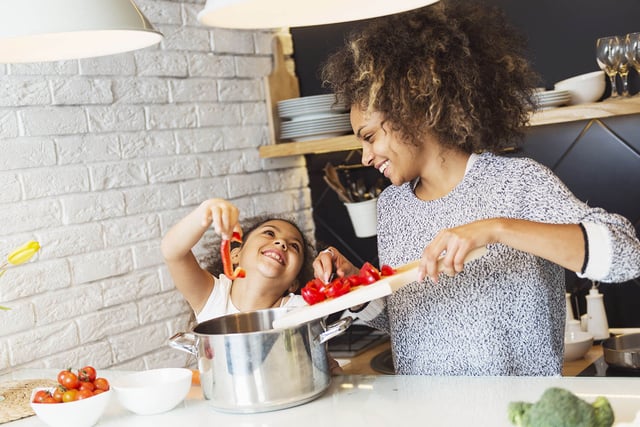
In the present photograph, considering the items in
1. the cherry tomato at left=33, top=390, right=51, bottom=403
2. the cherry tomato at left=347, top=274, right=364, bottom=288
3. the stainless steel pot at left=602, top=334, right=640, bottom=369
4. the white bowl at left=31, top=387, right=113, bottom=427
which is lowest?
the stainless steel pot at left=602, top=334, right=640, bottom=369

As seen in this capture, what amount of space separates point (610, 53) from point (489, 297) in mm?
1071

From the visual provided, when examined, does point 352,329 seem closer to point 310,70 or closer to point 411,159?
point 310,70

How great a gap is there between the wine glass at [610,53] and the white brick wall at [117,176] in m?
1.27

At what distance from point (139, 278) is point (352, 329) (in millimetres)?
987

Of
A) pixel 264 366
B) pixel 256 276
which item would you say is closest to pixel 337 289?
pixel 264 366

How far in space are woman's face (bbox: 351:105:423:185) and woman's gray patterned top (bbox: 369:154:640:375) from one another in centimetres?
9

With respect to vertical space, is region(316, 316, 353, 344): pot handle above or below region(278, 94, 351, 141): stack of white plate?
below

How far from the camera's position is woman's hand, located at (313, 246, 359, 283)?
178 centimetres

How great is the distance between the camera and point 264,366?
1.43 metres

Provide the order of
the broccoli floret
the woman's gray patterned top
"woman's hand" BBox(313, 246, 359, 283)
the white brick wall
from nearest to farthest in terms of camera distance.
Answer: the broccoli floret → the woman's gray patterned top → "woman's hand" BBox(313, 246, 359, 283) → the white brick wall

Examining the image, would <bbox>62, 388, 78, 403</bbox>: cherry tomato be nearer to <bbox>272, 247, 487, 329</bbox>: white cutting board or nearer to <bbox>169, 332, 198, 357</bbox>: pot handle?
<bbox>169, 332, 198, 357</bbox>: pot handle

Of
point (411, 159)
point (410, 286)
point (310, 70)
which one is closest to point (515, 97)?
point (411, 159)

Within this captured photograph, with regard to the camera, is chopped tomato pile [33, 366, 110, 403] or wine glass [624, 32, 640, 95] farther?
wine glass [624, 32, 640, 95]

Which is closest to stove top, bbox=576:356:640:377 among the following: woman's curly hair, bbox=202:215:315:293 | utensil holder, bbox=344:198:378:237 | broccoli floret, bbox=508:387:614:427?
woman's curly hair, bbox=202:215:315:293
